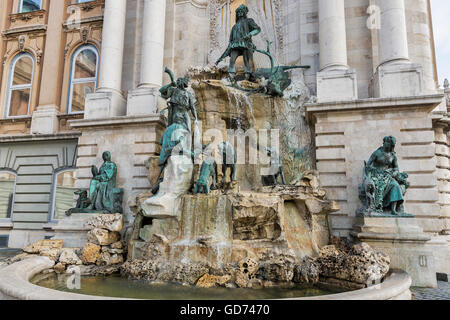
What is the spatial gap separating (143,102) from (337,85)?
6709 millimetres

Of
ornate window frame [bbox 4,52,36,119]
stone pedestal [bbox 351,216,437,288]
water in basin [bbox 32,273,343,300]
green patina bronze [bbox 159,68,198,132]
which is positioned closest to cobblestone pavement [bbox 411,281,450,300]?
stone pedestal [bbox 351,216,437,288]

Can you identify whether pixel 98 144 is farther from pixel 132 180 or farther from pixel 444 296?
pixel 444 296

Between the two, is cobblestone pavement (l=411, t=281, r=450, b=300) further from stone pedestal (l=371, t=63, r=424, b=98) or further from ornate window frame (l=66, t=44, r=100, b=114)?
ornate window frame (l=66, t=44, r=100, b=114)

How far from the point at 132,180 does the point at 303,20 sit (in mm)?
8861

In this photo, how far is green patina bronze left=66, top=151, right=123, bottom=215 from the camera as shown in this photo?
10211 mm

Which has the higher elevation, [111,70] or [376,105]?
[111,70]

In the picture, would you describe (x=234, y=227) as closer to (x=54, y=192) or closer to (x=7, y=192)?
(x=54, y=192)

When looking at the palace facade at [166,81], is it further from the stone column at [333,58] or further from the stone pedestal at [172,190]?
the stone pedestal at [172,190]

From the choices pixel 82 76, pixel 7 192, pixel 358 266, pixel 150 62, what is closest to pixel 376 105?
pixel 358 266

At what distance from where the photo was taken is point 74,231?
1000 cm

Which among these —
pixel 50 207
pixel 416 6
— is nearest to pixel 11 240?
pixel 50 207

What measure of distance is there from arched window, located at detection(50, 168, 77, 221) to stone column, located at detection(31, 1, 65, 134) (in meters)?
1.99

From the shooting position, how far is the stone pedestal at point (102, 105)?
1205cm

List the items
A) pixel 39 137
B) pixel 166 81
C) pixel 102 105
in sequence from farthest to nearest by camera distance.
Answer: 1. pixel 39 137
2. pixel 166 81
3. pixel 102 105
